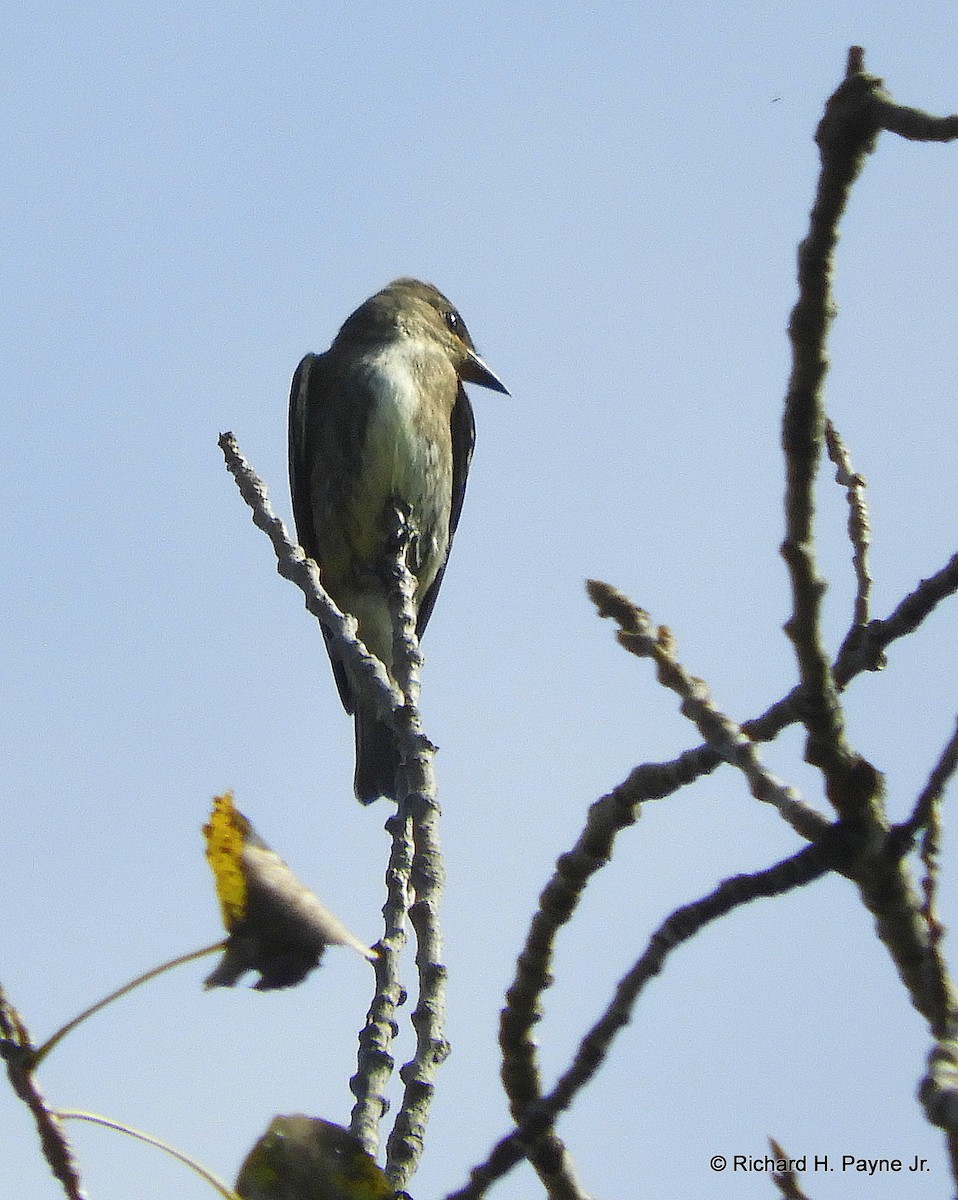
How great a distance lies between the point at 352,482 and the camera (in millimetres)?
7430

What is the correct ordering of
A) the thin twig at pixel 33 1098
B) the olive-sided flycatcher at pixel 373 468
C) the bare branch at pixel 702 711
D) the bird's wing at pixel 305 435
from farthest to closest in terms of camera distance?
the bird's wing at pixel 305 435 → the olive-sided flycatcher at pixel 373 468 → the bare branch at pixel 702 711 → the thin twig at pixel 33 1098

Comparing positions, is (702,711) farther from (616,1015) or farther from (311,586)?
(311,586)

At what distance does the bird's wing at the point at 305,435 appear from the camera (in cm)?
782

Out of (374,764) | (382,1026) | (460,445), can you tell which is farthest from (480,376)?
(382,1026)

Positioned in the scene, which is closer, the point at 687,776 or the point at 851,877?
the point at 851,877

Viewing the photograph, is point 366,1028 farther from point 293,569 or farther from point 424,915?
point 293,569

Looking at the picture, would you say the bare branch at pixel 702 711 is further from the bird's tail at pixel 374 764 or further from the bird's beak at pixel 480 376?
the bird's beak at pixel 480 376

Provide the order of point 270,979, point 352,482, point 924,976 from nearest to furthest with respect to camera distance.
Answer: point 924,976 → point 270,979 → point 352,482

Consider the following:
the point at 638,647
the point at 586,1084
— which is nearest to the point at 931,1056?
the point at 586,1084

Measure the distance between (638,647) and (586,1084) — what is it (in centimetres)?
53

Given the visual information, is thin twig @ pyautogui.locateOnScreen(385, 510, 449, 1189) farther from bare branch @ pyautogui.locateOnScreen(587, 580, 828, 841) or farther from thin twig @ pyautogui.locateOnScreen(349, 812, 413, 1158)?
bare branch @ pyautogui.locateOnScreen(587, 580, 828, 841)

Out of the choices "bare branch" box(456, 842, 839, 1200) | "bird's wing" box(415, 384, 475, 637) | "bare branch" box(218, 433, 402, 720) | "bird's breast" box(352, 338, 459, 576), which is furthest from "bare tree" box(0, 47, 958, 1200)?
"bird's wing" box(415, 384, 475, 637)

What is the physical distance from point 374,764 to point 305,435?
5.92ft

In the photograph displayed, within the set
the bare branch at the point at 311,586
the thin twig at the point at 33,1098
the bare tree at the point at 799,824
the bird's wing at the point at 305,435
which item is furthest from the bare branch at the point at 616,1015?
the bird's wing at the point at 305,435
